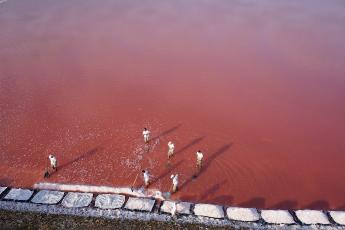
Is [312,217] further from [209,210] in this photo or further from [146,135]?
[146,135]

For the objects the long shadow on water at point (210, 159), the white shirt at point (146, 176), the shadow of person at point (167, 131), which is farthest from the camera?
the shadow of person at point (167, 131)

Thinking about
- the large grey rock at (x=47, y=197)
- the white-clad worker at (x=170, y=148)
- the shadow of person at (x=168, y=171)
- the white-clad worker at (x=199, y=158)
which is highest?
the white-clad worker at (x=170, y=148)

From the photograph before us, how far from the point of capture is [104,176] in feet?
55.6

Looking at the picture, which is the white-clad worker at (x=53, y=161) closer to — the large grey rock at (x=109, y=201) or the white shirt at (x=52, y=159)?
the white shirt at (x=52, y=159)

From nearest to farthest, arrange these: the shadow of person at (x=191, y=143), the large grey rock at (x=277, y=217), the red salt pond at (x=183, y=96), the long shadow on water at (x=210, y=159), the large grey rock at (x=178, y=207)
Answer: the large grey rock at (x=277, y=217) < the large grey rock at (x=178, y=207) < the long shadow on water at (x=210, y=159) < the red salt pond at (x=183, y=96) < the shadow of person at (x=191, y=143)

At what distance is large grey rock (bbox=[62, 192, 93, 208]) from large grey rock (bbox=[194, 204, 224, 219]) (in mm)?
4518

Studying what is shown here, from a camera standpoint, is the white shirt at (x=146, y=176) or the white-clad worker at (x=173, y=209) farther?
the white shirt at (x=146, y=176)

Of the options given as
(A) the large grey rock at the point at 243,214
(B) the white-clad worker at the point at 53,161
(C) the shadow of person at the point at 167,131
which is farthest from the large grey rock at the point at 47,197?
(A) the large grey rock at the point at 243,214

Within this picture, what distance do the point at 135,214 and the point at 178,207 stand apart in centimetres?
178

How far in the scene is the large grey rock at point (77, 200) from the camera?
50.6 ft

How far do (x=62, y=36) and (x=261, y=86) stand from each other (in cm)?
1518

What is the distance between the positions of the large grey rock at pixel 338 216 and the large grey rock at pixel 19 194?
12572mm

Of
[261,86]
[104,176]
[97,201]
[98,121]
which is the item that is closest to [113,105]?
[98,121]

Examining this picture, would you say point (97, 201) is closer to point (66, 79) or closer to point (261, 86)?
point (66, 79)
